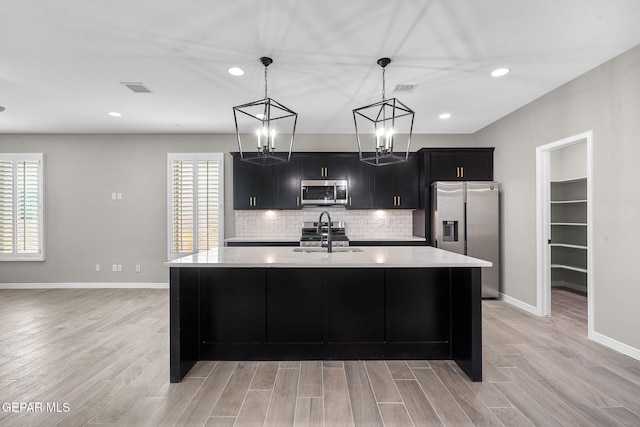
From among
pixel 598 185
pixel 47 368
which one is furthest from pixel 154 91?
pixel 598 185

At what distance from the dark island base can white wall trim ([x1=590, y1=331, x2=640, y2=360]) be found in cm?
162

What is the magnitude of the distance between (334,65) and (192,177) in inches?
138

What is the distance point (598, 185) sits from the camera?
322 cm

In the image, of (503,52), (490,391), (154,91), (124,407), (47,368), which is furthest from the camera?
(154,91)

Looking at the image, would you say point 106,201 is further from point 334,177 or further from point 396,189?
point 396,189

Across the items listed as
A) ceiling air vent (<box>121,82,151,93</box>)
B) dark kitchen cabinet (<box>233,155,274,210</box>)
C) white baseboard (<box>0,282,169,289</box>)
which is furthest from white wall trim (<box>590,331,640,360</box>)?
white baseboard (<box>0,282,169,289</box>)

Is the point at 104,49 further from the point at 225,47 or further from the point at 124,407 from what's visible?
the point at 124,407

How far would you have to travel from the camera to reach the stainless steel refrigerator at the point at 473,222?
16.0 ft

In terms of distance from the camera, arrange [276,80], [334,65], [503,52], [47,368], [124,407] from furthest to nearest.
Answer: [276,80], [334,65], [503,52], [47,368], [124,407]

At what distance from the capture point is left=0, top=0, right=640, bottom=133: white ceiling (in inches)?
91.4

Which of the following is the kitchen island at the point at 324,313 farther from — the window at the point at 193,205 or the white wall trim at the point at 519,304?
the window at the point at 193,205

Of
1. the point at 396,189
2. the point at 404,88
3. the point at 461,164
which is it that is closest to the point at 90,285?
the point at 396,189

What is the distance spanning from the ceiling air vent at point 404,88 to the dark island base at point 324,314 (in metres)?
2.10

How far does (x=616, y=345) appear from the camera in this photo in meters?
3.00
